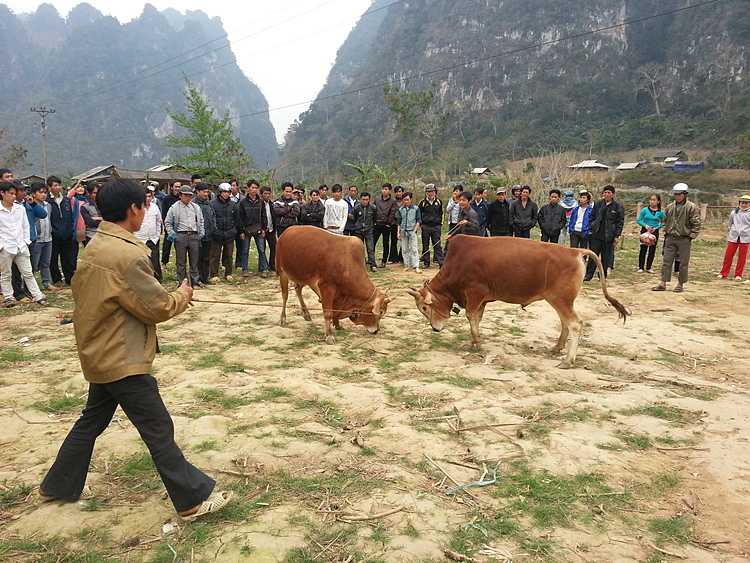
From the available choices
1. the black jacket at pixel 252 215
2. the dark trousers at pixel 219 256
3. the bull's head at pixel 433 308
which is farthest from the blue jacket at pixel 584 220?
→ the dark trousers at pixel 219 256

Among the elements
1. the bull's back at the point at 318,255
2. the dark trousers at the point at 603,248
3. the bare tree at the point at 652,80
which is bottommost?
the dark trousers at the point at 603,248

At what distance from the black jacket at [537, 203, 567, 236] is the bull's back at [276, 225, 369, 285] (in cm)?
592

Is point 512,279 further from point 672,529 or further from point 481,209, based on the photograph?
point 481,209

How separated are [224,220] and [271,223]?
1.21 m

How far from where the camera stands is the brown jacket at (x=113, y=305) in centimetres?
306

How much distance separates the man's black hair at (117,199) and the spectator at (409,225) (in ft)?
32.2

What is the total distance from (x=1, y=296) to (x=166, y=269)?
372 centimetres

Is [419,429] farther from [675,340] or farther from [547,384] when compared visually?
[675,340]

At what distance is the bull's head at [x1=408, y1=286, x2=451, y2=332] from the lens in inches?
300

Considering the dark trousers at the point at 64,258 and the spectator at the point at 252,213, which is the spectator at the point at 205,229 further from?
the dark trousers at the point at 64,258

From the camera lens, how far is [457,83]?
87.1 m

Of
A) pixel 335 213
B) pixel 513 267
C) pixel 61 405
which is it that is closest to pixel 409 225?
pixel 335 213

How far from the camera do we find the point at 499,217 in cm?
1236

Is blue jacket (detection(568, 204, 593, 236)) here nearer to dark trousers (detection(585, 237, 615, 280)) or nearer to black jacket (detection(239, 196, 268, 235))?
dark trousers (detection(585, 237, 615, 280))
